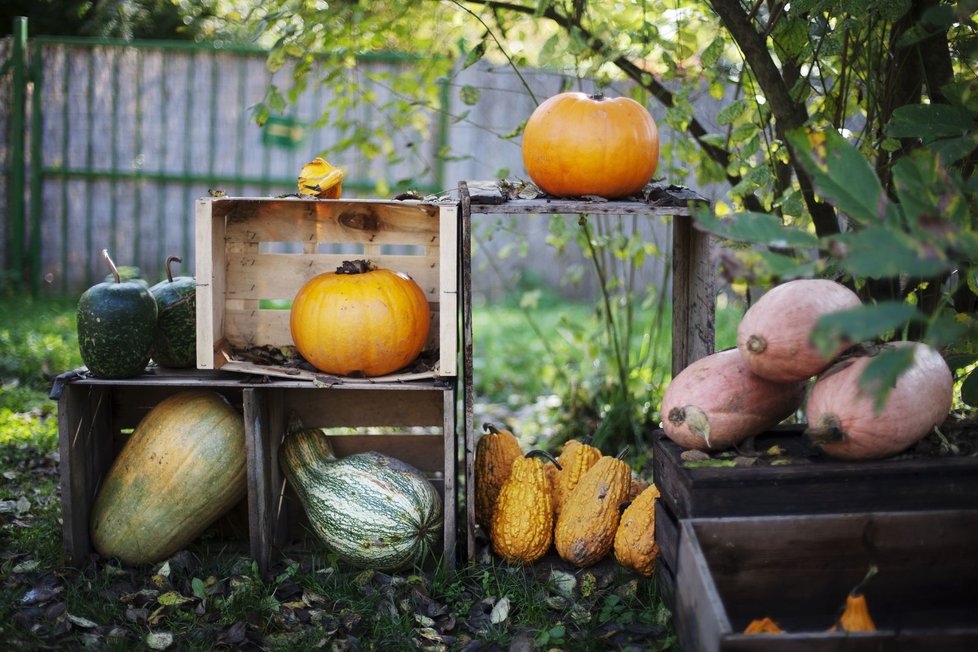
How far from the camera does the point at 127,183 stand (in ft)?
25.9

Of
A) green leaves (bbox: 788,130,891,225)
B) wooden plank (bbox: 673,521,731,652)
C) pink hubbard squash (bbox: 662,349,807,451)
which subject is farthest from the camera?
pink hubbard squash (bbox: 662,349,807,451)

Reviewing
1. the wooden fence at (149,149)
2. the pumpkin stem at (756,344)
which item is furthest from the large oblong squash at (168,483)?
the wooden fence at (149,149)

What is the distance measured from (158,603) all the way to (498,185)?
1786 mm

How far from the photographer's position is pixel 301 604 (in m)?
2.73

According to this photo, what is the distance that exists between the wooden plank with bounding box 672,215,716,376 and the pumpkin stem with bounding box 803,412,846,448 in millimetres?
680

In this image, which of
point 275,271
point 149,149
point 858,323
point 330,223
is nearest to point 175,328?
point 275,271

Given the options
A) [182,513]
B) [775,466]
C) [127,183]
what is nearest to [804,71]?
[775,466]

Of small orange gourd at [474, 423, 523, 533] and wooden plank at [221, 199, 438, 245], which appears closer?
small orange gourd at [474, 423, 523, 533]

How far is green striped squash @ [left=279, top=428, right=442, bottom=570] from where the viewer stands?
2.84 metres

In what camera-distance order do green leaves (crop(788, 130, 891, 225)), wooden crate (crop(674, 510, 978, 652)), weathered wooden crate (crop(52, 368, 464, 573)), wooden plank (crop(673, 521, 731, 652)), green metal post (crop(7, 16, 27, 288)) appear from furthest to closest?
green metal post (crop(7, 16, 27, 288)), weathered wooden crate (crop(52, 368, 464, 573)), wooden crate (crop(674, 510, 978, 652)), wooden plank (crop(673, 521, 731, 652)), green leaves (crop(788, 130, 891, 225))

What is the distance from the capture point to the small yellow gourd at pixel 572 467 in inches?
121

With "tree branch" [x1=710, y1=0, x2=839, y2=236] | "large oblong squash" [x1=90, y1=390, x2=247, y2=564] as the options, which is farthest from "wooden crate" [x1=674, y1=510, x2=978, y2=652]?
"large oblong squash" [x1=90, y1=390, x2=247, y2=564]

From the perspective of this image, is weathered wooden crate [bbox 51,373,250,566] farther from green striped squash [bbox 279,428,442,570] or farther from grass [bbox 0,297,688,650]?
green striped squash [bbox 279,428,442,570]

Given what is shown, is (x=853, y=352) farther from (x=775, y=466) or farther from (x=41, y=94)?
(x=41, y=94)
